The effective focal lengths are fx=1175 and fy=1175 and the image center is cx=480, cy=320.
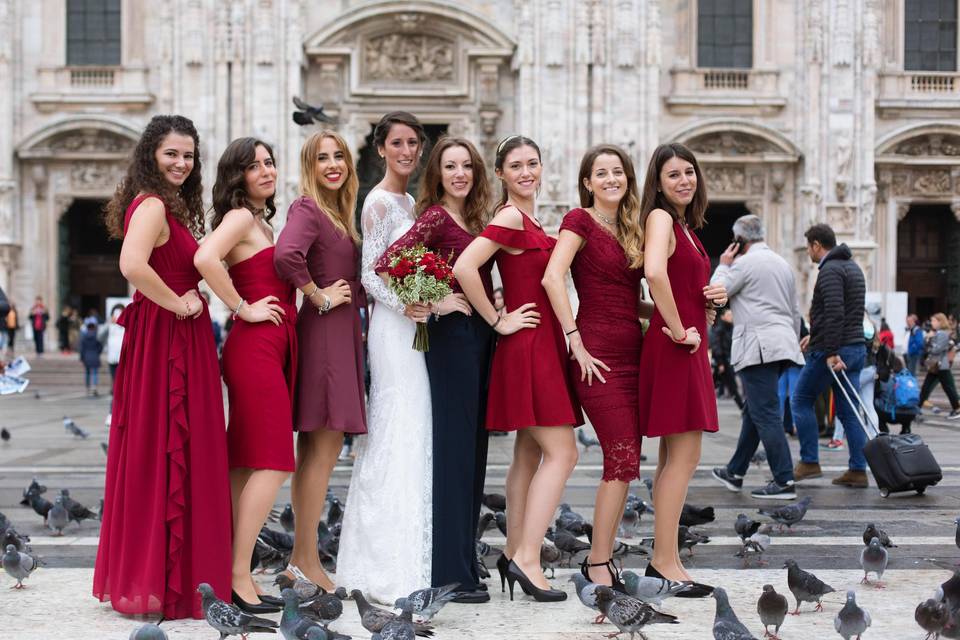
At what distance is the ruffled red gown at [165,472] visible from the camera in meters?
4.96

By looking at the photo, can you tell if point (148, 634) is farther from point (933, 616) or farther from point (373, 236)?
point (933, 616)

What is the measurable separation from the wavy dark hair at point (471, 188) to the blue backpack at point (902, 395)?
27.1 feet

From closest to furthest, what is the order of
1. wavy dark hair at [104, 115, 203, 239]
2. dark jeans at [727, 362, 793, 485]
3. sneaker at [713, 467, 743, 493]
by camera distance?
wavy dark hair at [104, 115, 203, 239] < dark jeans at [727, 362, 793, 485] < sneaker at [713, 467, 743, 493]

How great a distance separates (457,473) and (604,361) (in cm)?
→ 85

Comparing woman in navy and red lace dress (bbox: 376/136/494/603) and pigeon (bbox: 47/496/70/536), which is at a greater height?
woman in navy and red lace dress (bbox: 376/136/494/603)

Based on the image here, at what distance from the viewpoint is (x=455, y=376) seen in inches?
214

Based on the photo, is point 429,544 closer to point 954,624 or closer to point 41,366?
point 954,624

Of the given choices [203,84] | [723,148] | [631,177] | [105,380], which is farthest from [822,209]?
[631,177]

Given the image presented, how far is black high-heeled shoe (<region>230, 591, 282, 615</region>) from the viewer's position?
16.6 ft

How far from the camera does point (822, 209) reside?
2689cm

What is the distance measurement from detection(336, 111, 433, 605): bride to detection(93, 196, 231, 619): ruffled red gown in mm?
639

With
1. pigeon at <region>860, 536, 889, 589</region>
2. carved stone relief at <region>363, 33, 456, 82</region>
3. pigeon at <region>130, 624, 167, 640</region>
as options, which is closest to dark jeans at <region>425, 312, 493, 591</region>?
pigeon at <region>130, 624, 167, 640</region>

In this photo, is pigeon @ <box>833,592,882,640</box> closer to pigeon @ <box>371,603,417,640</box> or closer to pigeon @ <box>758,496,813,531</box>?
pigeon @ <box>371,603,417,640</box>

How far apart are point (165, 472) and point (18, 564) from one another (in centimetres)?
105
